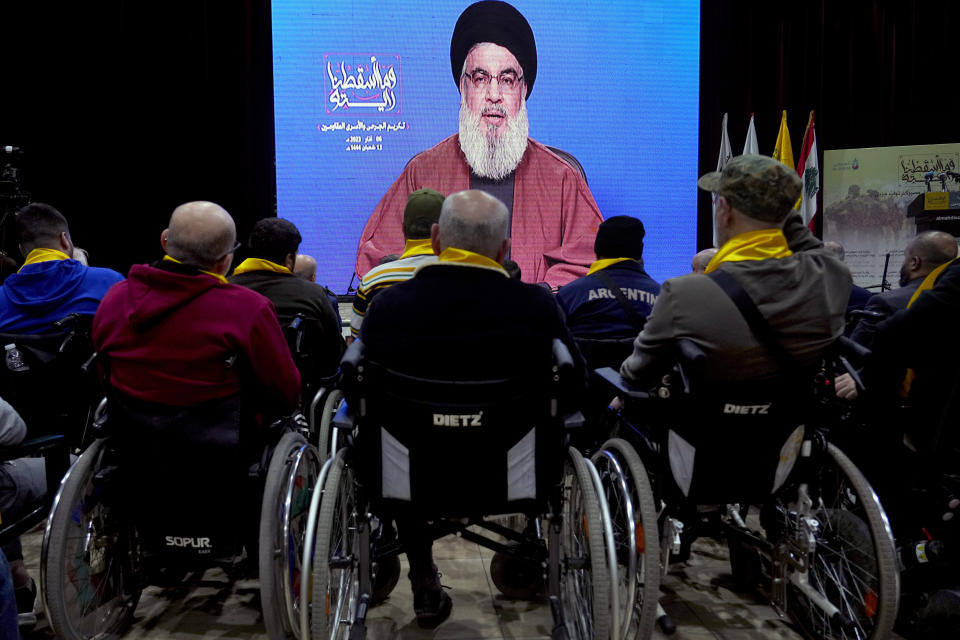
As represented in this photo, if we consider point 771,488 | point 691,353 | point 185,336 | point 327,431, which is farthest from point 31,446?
point 771,488

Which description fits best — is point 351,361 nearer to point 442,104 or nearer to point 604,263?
point 604,263

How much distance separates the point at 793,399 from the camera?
1.79 metres

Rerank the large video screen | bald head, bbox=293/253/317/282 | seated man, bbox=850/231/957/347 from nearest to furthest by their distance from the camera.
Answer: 1. seated man, bbox=850/231/957/347
2. bald head, bbox=293/253/317/282
3. the large video screen

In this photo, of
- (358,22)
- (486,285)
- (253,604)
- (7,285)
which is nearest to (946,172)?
Result: (358,22)

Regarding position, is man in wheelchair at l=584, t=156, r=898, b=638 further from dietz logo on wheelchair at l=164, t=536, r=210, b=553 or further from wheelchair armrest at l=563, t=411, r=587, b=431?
dietz logo on wheelchair at l=164, t=536, r=210, b=553

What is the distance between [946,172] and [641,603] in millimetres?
5703

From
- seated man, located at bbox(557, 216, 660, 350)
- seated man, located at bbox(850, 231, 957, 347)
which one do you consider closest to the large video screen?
seated man, located at bbox(850, 231, 957, 347)

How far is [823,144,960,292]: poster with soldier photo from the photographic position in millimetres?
5863

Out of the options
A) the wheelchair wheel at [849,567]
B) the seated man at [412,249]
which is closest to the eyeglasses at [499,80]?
the seated man at [412,249]

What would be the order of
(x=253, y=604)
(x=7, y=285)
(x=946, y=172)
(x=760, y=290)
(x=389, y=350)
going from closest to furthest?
(x=389, y=350), (x=760, y=290), (x=253, y=604), (x=7, y=285), (x=946, y=172)

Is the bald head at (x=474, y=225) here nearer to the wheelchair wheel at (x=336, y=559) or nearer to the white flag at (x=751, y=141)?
the wheelchair wheel at (x=336, y=559)

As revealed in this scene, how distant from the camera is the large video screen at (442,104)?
5.38m

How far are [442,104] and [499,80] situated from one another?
485mm

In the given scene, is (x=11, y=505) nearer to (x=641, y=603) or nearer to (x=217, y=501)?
(x=217, y=501)
